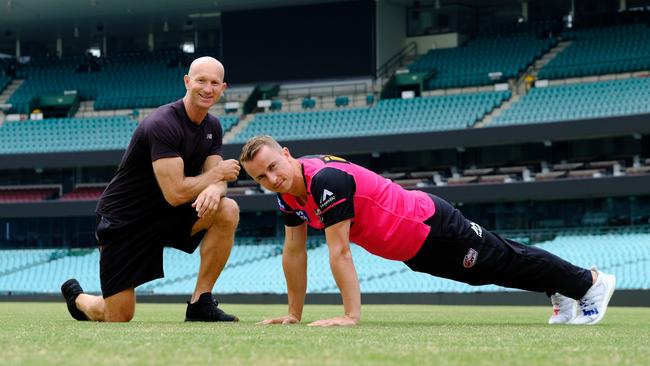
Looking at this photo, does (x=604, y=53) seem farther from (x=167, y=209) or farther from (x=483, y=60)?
(x=167, y=209)

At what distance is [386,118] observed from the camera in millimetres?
41906

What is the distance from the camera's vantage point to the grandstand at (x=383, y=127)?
35.5 metres

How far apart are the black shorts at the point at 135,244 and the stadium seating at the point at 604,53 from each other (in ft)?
109

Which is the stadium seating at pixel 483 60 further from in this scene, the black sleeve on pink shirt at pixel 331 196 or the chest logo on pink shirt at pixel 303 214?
the black sleeve on pink shirt at pixel 331 196

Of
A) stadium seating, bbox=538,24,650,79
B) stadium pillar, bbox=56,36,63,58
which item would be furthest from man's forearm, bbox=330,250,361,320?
stadium pillar, bbox=56,36,63,58

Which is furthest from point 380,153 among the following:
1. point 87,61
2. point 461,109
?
point 87,61

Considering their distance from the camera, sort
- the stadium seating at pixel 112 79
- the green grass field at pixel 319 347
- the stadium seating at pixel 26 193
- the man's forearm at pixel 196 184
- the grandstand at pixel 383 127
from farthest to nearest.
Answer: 1. the stadium seating at pixel 112 79
2. the stadium seating at pixel 26 193
3. the grandstand at pixel 383 127
4. the man's forearm at pixel 196 184
5. the green grass field at pixel 319 347

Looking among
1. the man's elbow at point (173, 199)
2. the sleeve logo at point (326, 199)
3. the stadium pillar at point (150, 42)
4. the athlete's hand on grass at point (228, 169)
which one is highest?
the stadium pillar at point (150, 42)

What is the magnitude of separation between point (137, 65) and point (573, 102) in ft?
74.4

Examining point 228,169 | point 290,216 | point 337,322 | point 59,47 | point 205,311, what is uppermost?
point 59,47

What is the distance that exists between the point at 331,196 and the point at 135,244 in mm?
2054

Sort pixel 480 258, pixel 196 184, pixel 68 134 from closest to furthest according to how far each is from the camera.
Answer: pixel 480 258 → pixel 196 184 → pixel 68 134

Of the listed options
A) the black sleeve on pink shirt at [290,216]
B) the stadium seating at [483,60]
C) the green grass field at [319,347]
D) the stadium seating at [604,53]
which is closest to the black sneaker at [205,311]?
the black sleeve on pink shirt at [290,216]

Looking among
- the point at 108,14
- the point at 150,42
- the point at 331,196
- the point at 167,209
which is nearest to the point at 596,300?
the point at 331,196
